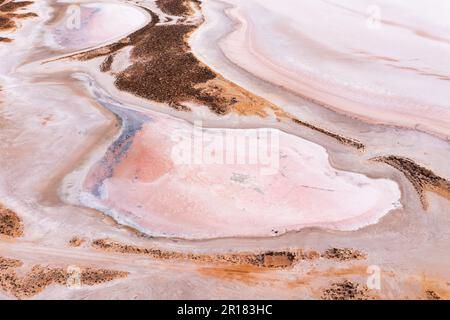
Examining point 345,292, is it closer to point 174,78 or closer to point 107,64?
point 174,78

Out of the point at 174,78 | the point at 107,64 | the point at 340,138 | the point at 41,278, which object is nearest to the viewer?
the point at 41,278

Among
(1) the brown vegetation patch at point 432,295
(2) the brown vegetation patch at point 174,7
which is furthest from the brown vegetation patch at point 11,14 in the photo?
(1) the brown vegetation patch at point 432,295

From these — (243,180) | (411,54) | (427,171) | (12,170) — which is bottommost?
(12,170)

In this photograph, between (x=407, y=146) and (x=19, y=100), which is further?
(x=19, y=100)

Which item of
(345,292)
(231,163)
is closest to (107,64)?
(231,163)

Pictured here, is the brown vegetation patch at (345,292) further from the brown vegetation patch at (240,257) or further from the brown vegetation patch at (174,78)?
the brown vegetation patch at (174,78)

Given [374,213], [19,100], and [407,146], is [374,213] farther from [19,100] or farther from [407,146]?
[19,100]


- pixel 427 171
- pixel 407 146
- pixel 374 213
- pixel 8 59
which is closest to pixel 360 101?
pixel 407 146

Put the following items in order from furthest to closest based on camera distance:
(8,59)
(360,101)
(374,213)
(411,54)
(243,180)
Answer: (8,59), (411,54), (360,101), (243,180), (374,213)
